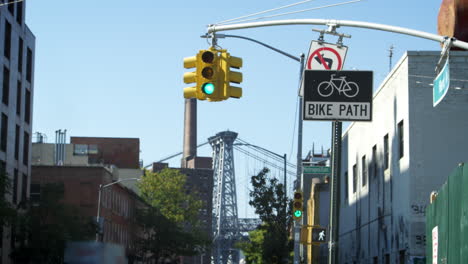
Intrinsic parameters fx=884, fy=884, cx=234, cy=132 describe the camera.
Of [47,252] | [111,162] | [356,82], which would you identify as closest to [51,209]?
[47,252]

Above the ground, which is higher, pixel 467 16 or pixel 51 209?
pixel 467 16

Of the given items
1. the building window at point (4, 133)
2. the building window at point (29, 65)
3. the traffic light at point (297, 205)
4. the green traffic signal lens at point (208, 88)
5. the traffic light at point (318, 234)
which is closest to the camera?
the green traffic signal lens at point (208, 88)

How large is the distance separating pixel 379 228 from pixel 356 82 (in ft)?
56.3

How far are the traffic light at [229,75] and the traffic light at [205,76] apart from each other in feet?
0.31

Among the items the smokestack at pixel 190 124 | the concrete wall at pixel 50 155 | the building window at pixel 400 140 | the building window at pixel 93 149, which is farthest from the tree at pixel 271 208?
the smokestack at pixel 190 124

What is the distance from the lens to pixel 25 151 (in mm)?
66875

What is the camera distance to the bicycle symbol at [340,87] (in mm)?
18000

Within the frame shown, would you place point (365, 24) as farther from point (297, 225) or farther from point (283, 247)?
point (283, 247)

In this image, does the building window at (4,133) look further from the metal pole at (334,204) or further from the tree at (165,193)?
the metal pole at (334,204)

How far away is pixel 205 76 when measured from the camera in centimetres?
1817

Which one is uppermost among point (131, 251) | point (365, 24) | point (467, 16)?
point (467, 16)

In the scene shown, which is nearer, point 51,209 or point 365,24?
point 365,24

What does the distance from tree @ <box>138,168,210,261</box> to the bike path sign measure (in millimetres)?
74586

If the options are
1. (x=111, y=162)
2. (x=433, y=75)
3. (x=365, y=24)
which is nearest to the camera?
(x=365, y=24)
